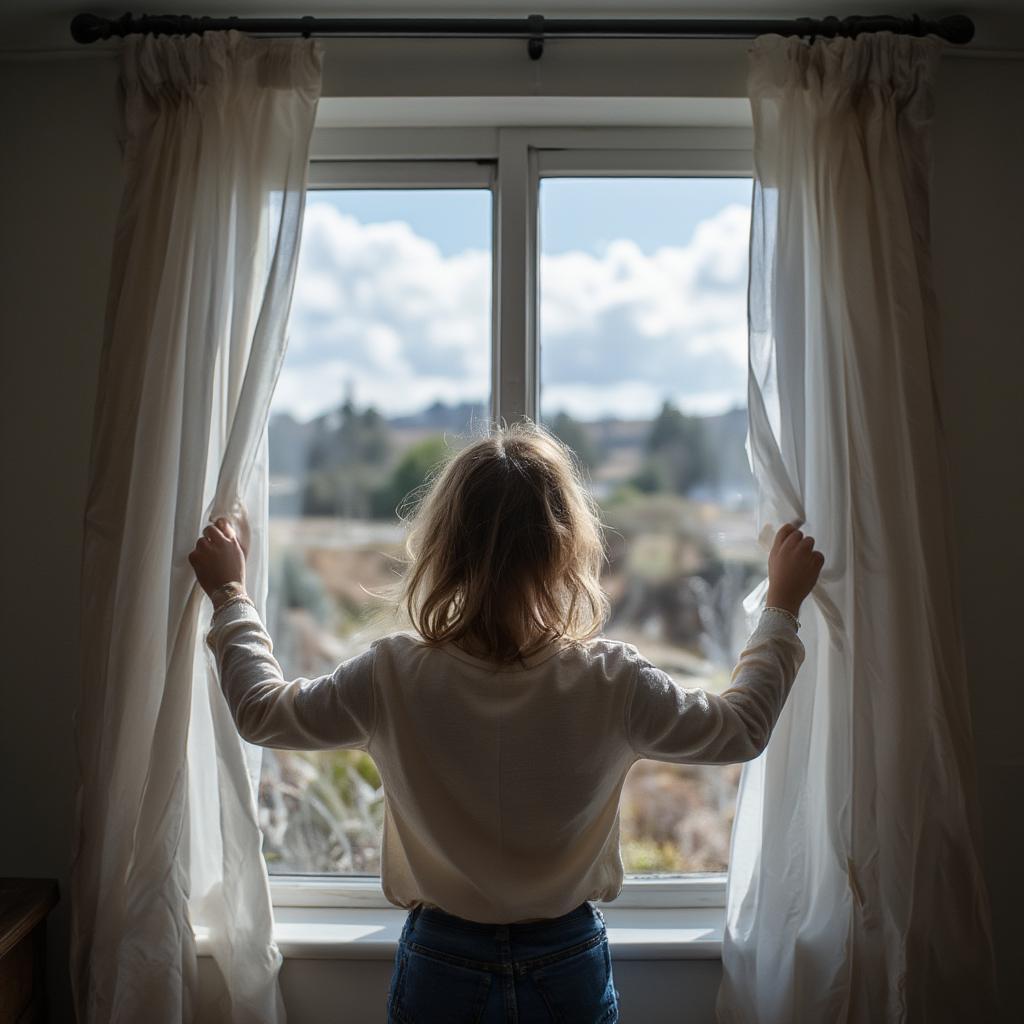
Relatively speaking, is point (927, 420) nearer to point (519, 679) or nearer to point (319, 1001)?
point (519, 679)

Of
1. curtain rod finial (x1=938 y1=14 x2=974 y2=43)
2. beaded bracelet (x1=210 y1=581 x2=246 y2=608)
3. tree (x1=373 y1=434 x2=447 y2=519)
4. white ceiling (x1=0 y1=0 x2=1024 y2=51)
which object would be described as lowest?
→ beaded bracelet (x1=210 y1=581 x2=246 y2=608)

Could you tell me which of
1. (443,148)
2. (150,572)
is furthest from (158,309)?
(443,148)

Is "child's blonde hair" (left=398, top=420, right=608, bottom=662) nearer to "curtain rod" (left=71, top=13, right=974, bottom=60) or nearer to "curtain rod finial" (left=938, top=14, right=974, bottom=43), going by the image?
"curtain rod" (left=71, top=13, right=974, bottom=60)

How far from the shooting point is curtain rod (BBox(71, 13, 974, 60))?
1.54 metres

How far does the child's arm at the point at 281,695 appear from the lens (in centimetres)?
117

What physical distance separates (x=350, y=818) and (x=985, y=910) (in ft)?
3.51

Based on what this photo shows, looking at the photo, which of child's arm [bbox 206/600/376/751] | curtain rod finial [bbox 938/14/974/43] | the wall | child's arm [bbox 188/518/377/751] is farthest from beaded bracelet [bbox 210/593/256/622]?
curtain rod finial [bbox 938/14/974/43]

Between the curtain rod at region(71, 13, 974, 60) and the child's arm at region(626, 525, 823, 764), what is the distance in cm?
87

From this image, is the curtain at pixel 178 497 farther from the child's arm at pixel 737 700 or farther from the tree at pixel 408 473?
the child's arm at pixel 737 700

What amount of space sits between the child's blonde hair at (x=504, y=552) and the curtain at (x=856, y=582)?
1.47ft

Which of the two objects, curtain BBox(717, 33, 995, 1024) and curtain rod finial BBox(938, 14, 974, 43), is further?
curtain rod finial BBox(938, 14, 974, 43)

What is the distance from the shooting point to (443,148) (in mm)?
1734

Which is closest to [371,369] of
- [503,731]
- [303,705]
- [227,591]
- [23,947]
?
[227,591]

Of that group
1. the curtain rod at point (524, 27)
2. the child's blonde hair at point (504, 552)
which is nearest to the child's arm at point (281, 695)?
the child's blonde hair at point (504, 552)
